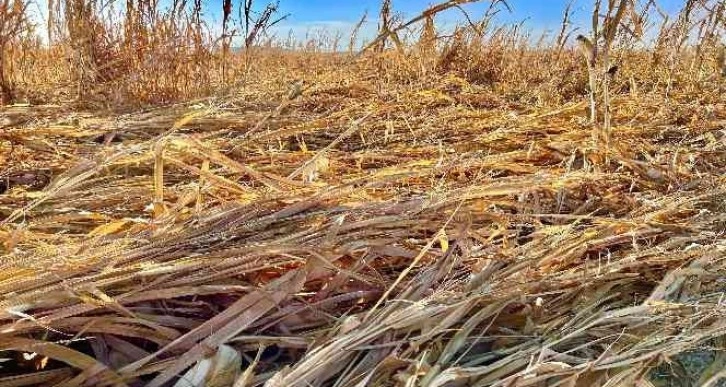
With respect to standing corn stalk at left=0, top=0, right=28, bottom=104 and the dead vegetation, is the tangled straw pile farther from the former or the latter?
standing corn stalk at left=0, top=0, right=28, bottom=104

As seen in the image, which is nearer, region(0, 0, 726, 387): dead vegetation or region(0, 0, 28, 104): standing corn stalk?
region(0, 0, 726, 387): dead vegetation

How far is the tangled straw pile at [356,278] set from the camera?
0.88m

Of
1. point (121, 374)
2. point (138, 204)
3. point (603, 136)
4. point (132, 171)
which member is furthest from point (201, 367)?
point (603, 136)

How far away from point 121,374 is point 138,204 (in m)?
0.63

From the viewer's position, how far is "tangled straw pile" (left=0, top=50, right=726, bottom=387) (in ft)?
2.89

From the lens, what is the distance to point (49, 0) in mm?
3246

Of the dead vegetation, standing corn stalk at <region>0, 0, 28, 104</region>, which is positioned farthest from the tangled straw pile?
standing corn stalk at <region>0, 0, 28, 104</region>

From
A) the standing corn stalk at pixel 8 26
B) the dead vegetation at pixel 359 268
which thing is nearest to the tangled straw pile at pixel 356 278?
the dead vegetation at pixel 359 268

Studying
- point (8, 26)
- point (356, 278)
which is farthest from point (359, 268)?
point (8, 26)

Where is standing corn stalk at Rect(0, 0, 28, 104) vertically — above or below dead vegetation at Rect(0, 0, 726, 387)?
above

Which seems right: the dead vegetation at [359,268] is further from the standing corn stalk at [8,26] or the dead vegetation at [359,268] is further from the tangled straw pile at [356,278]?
the standing corn stalk at [8,26]

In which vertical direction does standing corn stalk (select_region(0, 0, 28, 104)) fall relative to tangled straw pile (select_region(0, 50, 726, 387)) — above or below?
above

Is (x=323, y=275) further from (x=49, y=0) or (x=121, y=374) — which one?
(x=49, y=0)

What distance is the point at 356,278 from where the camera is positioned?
105 centimetres
